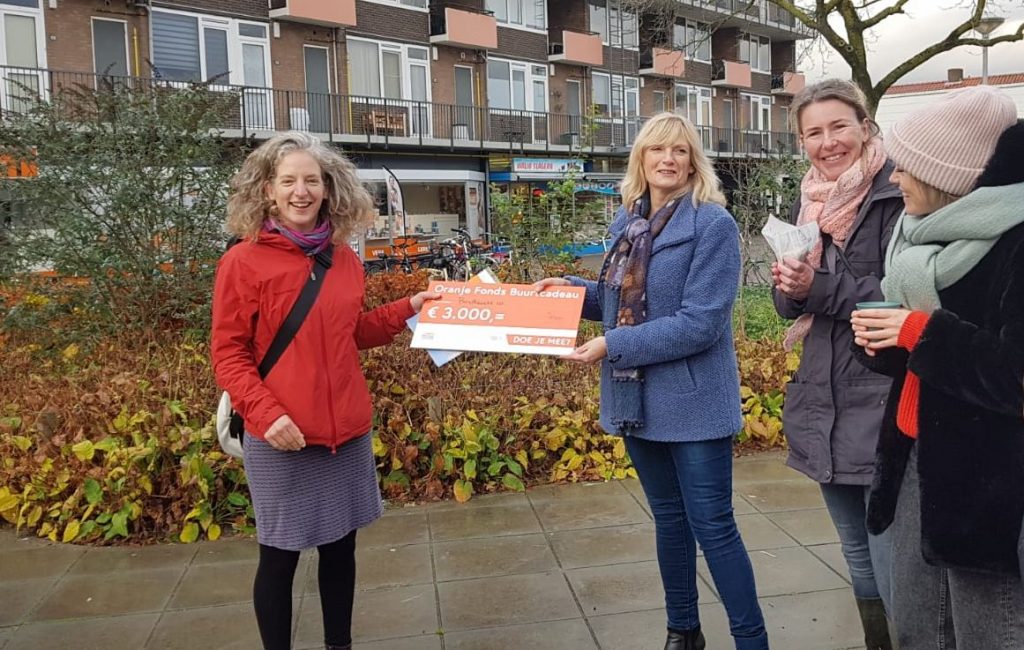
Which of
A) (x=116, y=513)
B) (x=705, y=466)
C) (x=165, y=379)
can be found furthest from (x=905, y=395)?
(x=165, y=379)

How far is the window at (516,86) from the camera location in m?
29.3

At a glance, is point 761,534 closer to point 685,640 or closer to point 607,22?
point 685,640

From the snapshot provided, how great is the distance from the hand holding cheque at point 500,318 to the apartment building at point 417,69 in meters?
13.7

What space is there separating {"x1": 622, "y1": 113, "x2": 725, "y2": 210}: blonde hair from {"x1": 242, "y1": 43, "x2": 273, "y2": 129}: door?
855 inches

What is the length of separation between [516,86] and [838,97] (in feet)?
93.9

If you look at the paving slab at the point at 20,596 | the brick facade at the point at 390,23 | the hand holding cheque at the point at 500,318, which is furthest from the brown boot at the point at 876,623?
the brick facade at the point at 390,23

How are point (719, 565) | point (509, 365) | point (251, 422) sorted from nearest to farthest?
1. point (251, 422)
2. point (719, 565)
3. point (509, 365)

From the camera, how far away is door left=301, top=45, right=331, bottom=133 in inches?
955

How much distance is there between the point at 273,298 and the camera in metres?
2.67

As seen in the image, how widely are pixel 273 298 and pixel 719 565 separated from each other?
1656mm

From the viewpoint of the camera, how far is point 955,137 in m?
1.95

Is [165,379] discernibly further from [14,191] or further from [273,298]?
[273,298]

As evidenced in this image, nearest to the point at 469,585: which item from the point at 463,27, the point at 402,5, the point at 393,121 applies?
the point at 393,121

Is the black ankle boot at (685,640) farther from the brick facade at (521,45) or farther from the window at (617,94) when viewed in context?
the window at (617,94)
